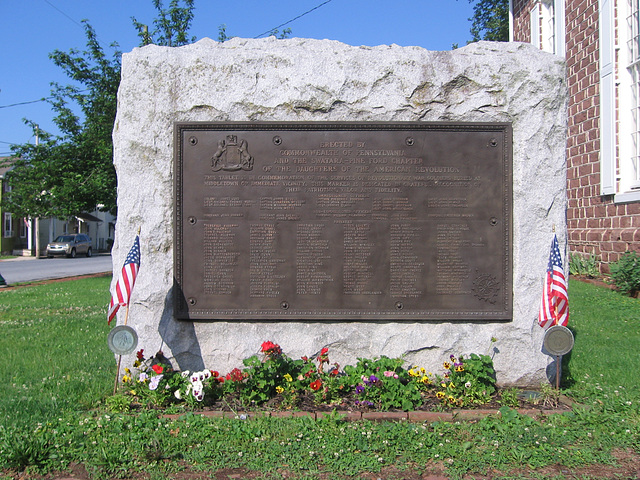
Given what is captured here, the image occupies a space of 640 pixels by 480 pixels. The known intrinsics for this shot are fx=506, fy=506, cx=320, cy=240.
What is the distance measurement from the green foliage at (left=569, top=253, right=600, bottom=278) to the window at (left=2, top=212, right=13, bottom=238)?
3736 cm

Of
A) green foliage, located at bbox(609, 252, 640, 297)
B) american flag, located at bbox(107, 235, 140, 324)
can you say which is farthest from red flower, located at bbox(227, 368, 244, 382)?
green foliage, located at bbox(609, 252, 640, 297)

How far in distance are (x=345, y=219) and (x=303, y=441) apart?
1.87 meters

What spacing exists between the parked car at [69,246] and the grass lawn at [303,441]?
1191 inches

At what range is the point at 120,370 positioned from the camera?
4.54m

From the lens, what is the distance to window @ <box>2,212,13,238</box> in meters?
36.0

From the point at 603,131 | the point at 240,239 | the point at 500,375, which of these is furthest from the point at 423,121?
the point at 603,131

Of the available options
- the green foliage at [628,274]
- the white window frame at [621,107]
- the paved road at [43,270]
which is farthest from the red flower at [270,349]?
the paved road at [43,270]

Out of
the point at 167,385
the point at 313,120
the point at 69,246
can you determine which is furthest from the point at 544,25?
the point at 69,246

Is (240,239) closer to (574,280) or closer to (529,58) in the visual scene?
(529,58)

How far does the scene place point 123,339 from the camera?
4.08m

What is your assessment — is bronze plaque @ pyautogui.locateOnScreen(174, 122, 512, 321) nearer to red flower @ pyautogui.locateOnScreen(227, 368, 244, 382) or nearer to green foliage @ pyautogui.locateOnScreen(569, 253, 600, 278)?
red flower @ pyautogui.locateOnScreen(227, 368, 244, 382)

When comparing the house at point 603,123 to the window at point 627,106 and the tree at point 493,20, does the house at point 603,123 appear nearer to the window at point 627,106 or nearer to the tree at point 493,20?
the window at point 627,106

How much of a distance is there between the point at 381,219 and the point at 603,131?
7.37 meters

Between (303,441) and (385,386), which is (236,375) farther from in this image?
(385,386)
